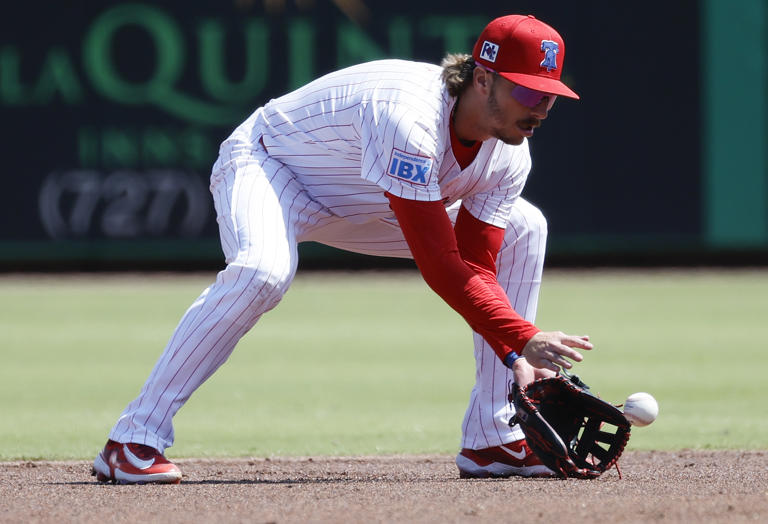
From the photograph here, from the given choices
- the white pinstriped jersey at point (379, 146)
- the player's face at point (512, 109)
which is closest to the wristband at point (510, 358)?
the white pinstriped jersey at point (379, 146)

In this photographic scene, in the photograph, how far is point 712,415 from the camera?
6172mm

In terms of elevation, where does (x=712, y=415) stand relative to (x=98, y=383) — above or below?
above

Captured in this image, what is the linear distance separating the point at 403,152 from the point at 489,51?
0.44m

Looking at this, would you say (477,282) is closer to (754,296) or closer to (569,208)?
(754,296)

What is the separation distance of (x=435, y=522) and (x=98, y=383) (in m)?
4.35

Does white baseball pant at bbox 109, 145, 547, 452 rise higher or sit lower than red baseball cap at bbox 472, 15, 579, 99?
lower

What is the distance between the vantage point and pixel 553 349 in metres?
3.83

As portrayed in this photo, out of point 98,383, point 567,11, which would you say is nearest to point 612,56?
point 567,11

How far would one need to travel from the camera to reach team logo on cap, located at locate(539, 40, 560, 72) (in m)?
4.06

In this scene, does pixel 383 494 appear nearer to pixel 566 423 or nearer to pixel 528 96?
pixel 566 423

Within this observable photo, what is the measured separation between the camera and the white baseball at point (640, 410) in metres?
4.18

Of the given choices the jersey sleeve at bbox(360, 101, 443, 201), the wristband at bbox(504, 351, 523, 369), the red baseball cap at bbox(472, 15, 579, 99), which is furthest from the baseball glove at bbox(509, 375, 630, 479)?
the red baseball cap at bbox(472, 15, 579, 99)

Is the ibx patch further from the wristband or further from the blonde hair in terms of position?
the wristband

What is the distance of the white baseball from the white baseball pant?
1.63 ft
